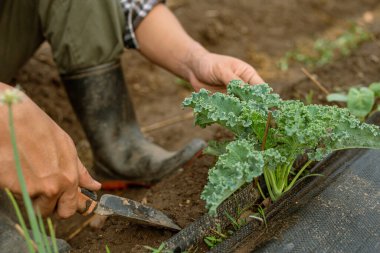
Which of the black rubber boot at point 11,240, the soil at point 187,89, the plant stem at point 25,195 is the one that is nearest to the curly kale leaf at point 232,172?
the soil at point 187,89

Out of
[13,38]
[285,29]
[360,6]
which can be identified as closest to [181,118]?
[13,38]

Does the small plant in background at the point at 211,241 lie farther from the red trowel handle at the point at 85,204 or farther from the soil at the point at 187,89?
the red trowel handle at the point at 85,204

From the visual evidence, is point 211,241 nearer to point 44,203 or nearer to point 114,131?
point 44,203

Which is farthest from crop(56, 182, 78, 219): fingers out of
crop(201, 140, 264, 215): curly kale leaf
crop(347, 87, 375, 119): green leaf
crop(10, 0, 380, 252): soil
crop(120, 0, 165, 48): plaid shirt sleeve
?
crop(347, 87, 375, 119): green leaf

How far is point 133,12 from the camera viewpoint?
253 centimetres

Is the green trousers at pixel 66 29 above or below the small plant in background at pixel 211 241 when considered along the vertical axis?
above

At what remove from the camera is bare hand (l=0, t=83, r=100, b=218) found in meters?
1.56

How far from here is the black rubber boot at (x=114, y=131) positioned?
2.55m

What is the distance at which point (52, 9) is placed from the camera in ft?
7.72

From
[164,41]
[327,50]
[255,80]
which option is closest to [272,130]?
[255,80]

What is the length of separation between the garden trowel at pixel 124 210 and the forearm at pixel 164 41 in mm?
823

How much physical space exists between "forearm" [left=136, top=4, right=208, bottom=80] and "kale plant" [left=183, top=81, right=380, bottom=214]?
2.17 ft

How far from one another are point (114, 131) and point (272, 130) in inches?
42.8

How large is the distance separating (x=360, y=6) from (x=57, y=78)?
310 cm
